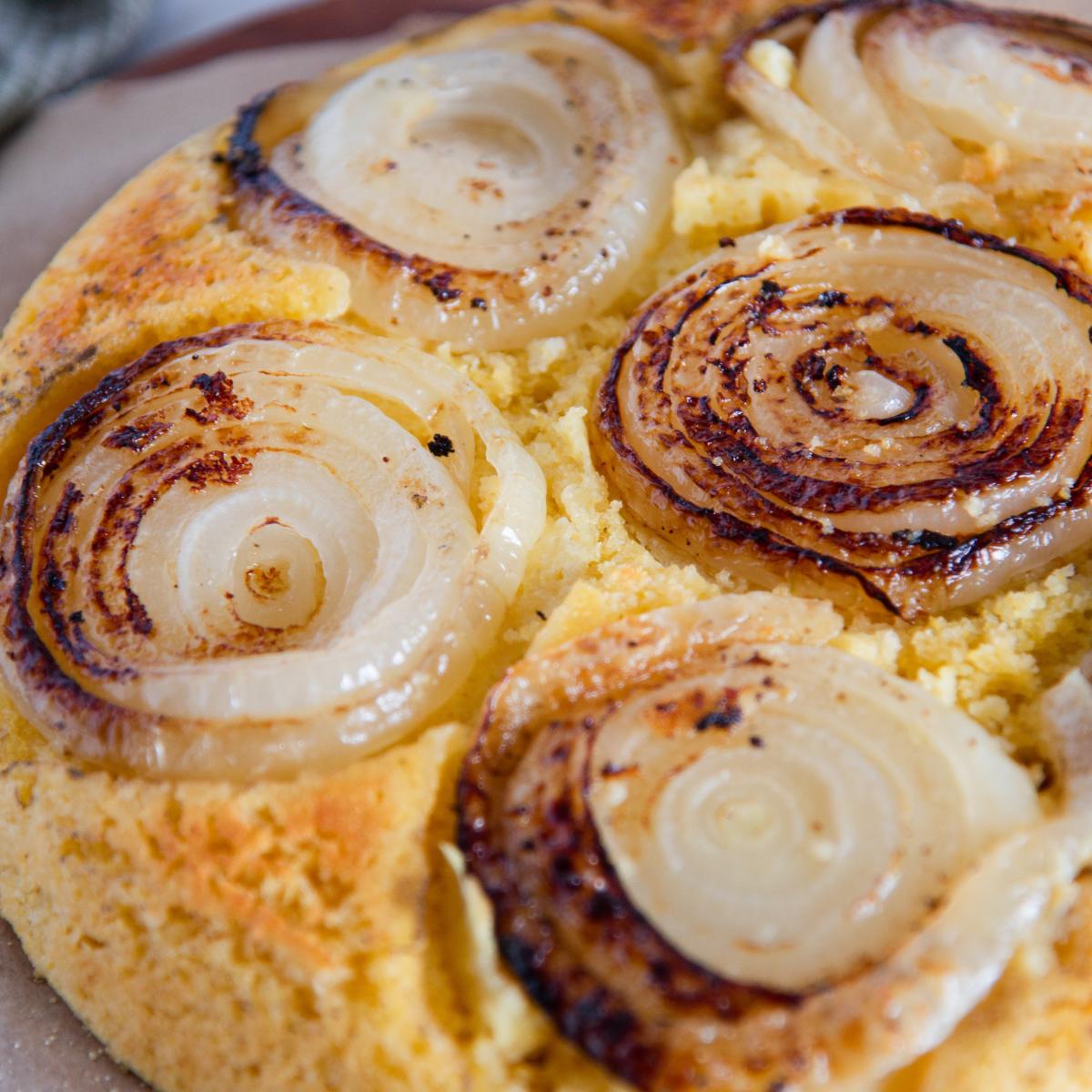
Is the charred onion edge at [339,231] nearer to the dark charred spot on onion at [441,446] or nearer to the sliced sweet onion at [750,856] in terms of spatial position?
the dark charred spot on onion at [441,446]

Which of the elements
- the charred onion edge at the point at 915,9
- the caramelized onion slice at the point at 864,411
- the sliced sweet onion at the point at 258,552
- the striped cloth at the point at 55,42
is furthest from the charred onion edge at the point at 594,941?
the striped cloth at the point at 55,42

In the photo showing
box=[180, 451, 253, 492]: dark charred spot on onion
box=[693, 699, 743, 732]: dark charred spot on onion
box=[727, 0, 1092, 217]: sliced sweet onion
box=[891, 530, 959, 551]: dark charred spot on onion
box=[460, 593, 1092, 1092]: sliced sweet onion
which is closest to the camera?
box=[460, 593, 1092, 1092]: sliced sweet onion

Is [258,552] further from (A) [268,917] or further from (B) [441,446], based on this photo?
→ (A) [268,917]

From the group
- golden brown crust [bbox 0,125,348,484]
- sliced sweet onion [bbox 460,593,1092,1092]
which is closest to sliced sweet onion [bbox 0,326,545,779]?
golden brown crust [bbox 0,125,348,484]

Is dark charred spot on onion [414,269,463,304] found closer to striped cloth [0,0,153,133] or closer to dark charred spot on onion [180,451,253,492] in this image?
dark charred spot on onion [180,451,253,492]

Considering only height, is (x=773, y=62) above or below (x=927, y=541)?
above

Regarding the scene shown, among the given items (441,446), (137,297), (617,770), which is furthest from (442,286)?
(617,770)

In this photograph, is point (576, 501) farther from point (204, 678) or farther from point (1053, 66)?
point (1053, 66)
